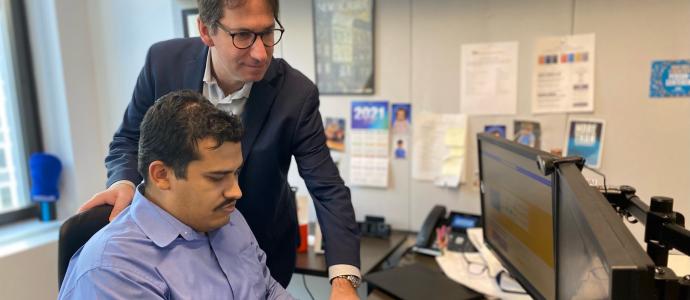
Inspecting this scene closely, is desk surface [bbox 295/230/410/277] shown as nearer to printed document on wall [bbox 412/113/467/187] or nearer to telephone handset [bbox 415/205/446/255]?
telephone handset [bbox 415/205/446/255]

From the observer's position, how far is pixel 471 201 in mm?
2035

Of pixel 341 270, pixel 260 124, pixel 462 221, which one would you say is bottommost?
pixel 462 221

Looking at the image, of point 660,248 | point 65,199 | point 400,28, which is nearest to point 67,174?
point 65,199

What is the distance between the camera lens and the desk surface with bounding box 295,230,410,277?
5.69ft

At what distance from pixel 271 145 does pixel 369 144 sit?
95 centimetres

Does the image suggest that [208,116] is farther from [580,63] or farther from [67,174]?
[67,174]

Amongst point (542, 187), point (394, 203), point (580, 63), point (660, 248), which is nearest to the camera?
point (660, 248)

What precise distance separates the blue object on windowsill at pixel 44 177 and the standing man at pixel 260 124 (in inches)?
53.3

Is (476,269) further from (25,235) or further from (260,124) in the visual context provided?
(25,235)

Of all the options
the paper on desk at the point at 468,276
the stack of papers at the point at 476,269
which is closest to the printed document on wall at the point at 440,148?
the stack of papers at the point at 476,269

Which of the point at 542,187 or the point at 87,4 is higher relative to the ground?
the point at 87,4

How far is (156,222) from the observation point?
3.21ft

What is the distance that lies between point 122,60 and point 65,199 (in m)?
0.78

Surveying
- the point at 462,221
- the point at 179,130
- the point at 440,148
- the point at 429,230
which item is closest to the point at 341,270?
the point at 179,130
